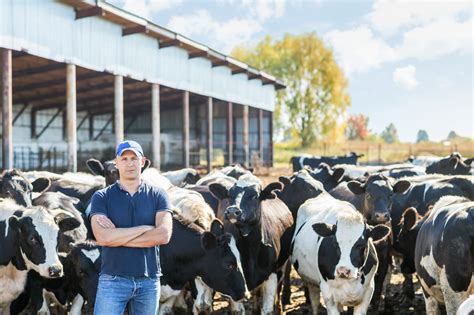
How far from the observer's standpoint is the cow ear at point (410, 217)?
22.9 ft

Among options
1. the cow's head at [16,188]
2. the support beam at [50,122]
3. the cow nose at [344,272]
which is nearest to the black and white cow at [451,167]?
the cow nose at [344,272]

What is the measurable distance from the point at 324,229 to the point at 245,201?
1.07m

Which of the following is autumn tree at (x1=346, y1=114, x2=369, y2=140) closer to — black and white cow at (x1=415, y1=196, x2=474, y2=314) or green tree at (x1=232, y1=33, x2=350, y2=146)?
green tree at (x1=232, y1=33, x2=350, y2=146)

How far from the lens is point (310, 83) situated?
177 feet

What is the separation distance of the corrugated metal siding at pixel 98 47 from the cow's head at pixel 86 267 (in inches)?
422

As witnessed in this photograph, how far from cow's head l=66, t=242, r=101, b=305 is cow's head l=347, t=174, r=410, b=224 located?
373cm

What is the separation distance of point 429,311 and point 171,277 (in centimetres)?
276

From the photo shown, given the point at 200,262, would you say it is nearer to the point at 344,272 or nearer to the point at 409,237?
the point at 344,272

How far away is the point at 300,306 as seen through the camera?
7.76 meters

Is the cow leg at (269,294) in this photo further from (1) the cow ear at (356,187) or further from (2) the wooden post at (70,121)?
(2) the wooden post at (70,121)

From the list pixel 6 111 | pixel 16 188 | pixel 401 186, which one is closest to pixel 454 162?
pixel 401 186

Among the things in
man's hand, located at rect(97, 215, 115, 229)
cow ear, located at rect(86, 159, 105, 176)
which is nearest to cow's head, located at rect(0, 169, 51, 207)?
cow ear, located at rect(86, 159, 105, 176)

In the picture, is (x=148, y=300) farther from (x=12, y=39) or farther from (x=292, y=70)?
(x=292, y=70)

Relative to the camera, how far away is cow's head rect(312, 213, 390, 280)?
5.52 meters
